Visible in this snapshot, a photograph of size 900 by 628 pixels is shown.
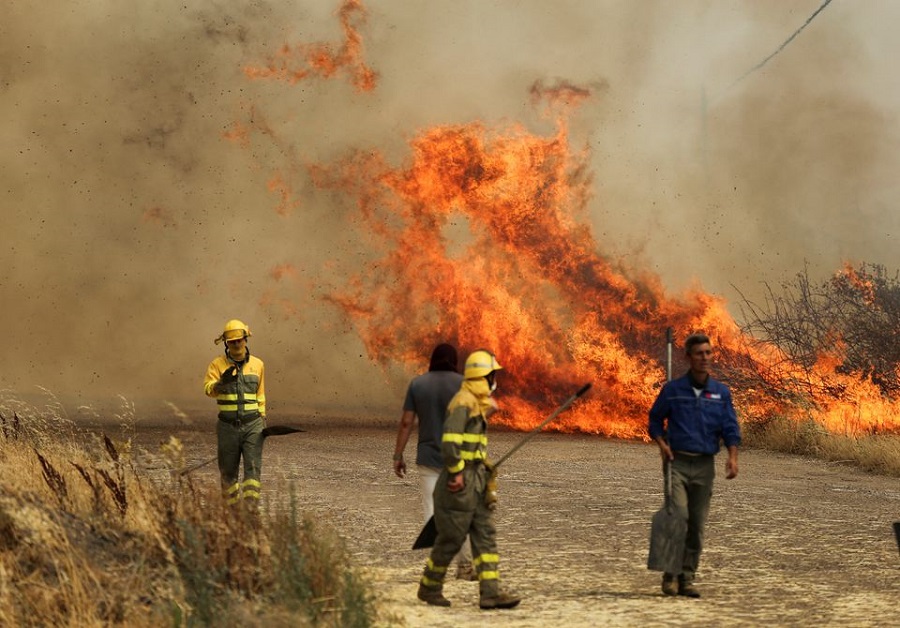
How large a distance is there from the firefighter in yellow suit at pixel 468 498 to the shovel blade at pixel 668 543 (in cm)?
132

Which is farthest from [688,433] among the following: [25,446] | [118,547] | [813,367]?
[813,367]

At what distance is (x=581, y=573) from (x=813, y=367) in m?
18.5

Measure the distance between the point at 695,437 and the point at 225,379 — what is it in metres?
4.77

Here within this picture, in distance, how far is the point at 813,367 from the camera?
27500 mm

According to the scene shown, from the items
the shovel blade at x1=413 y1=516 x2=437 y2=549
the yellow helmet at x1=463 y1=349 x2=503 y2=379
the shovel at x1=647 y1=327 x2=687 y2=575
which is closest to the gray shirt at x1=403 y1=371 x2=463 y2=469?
the shovel blade at x1=413 y1=516 x2=437 y2=549

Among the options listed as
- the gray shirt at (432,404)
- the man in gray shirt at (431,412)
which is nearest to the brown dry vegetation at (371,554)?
the man in gray shirt at (431,412)

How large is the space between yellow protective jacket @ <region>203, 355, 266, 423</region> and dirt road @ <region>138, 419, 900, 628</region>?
92cm

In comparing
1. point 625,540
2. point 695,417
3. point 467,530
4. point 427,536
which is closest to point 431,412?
point 427,536

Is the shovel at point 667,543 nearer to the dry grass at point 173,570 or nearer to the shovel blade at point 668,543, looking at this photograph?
the shovel blade at point 668,543

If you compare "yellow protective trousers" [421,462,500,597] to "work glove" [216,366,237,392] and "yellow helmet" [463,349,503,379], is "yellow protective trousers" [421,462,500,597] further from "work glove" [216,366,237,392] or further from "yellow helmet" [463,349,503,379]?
"work glove" [216,366,237,392]

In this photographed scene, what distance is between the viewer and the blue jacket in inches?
380

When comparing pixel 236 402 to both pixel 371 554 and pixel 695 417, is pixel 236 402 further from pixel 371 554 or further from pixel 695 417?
pixel 695 417

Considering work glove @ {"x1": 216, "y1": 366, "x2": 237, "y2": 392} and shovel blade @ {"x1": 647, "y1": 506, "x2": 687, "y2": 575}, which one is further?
work glove @ {"x1": 216, "y1": 366, "x2": 237, "y2": 392}

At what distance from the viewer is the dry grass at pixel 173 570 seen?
24.2ft
